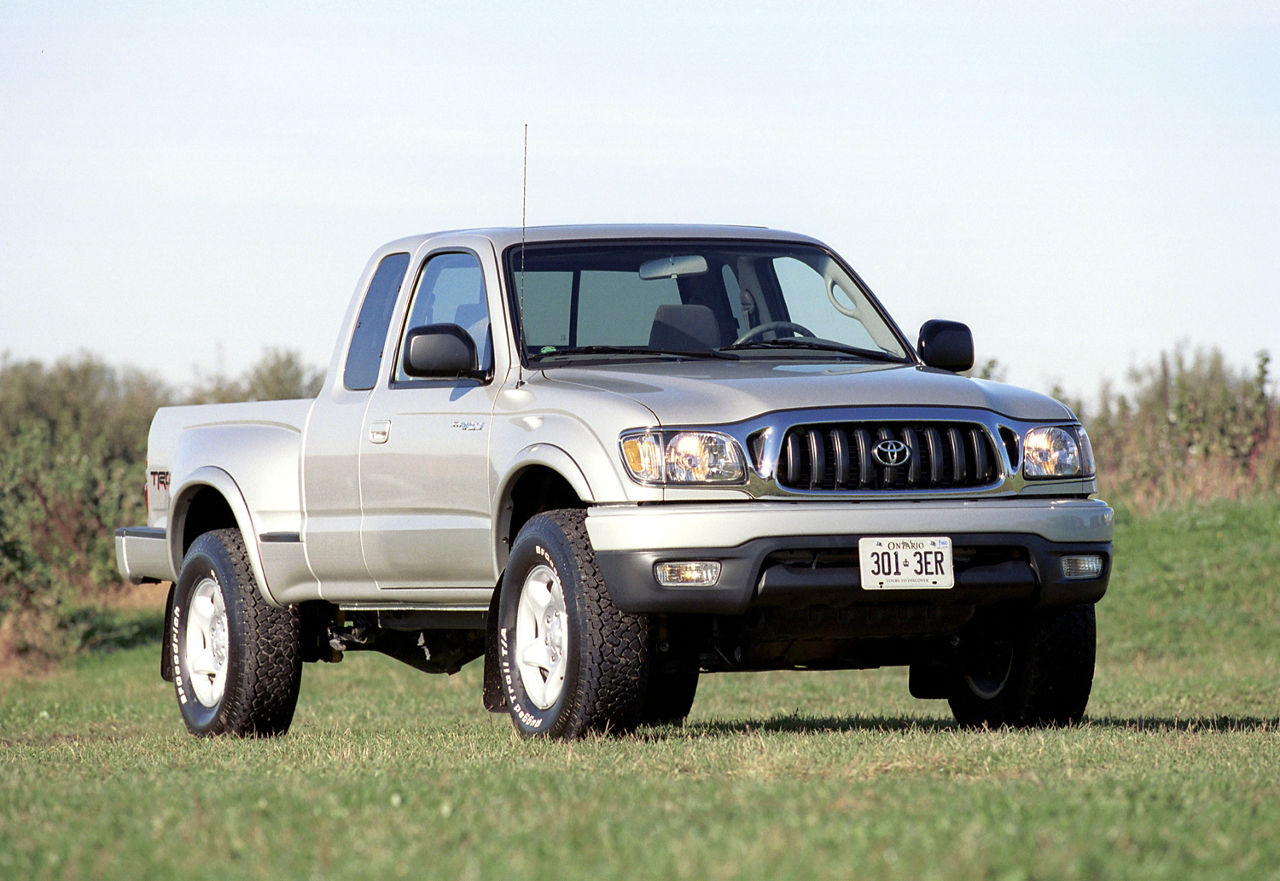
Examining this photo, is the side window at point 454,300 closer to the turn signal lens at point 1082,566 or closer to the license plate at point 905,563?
the license plate at point 905,563

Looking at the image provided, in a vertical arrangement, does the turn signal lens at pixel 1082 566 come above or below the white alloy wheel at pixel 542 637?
above

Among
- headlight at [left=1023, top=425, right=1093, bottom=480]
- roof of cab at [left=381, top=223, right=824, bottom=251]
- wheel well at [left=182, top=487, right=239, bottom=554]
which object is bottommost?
wheel well at [left=182, top=487, right=239, bottom=554]

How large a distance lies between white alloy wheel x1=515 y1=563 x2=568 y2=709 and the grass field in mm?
324

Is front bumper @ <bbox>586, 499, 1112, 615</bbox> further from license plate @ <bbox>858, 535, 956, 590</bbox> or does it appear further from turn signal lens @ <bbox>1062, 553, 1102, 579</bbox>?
turn signal lens @ <bbox>1062, 553, 1102, 579</bbox>

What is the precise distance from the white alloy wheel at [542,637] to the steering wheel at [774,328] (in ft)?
5.06

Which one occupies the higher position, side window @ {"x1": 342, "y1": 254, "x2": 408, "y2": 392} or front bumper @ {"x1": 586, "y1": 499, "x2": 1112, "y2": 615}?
side window @ {"x1": 342, "y1": 254, "x2": 408, "y2": 392}

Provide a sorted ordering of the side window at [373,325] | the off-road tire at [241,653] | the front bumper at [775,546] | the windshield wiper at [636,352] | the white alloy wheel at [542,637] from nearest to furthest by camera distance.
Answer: the front bumper at [775,546], the white alloy wheel at [542,637], the windshield wiper at [636,352], the side window at [373,325], the off-road tire at [241,653]

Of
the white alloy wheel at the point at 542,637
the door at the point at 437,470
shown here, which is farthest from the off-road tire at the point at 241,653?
the white alloy wheel at the point at 542,637

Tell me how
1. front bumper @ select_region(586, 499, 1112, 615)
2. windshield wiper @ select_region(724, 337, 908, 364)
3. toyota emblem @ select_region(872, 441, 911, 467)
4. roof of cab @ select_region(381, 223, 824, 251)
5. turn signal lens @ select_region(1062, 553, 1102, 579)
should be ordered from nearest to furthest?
front bumper @ select_region(586, 499, 1112, 615), toyota emblem @ select_region(872, 441, 911, 467), turn signal lens @ select_region(1062, 553, 1102, 579), windshield wiper @ select_region(724, 337, 908, 364), roof of cab @ select_region(381, 223, 824, 251)

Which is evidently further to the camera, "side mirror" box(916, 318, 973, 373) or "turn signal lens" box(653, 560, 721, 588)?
"side mirror" box(916, 318, 973, 373)

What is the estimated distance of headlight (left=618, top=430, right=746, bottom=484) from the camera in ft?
24.7

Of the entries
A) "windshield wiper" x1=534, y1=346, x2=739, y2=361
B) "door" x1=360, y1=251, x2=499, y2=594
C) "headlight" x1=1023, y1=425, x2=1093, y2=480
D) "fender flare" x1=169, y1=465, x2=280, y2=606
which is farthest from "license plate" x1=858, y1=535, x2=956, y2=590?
"fender flare" x1=169, y1=465, x2=280, y2=606

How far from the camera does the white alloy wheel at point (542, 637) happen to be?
7953 mm

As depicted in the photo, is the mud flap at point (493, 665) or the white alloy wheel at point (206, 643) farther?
the white alloy wheel at point (206, 643)
